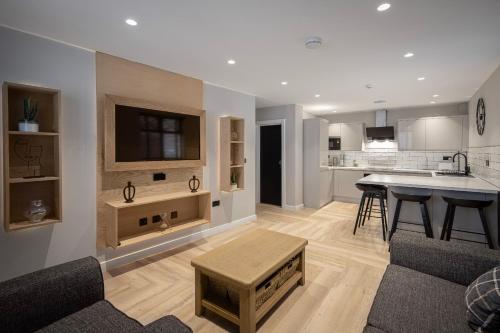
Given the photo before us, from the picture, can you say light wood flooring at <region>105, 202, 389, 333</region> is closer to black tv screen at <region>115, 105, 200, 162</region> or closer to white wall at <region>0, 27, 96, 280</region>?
white wall at <region>0, 27, 96, 280</region>

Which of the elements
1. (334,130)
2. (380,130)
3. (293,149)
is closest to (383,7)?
(293,149)

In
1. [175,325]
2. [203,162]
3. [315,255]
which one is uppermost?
[203,162]

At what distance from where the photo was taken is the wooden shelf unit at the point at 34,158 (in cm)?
220

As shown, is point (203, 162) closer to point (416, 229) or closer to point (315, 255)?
point (315, 255)

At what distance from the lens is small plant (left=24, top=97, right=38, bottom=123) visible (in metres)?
2.15

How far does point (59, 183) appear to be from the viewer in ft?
7.54

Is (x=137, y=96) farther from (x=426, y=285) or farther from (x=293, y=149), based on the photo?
(x=293, y=149)

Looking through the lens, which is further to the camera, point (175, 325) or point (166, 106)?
point (166, 106)

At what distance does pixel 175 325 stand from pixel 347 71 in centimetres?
331

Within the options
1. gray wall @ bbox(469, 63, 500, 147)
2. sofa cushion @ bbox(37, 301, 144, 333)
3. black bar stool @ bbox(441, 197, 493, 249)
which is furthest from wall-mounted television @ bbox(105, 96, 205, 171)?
gray wall @ bbox(469, 63, 500, 147)

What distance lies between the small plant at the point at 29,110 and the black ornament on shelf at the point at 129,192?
1.06 meters

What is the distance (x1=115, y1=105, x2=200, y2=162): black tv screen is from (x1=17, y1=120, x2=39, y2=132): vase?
70 cm

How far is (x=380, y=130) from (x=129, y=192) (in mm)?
5778

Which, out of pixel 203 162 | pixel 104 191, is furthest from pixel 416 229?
pixel 104 191
